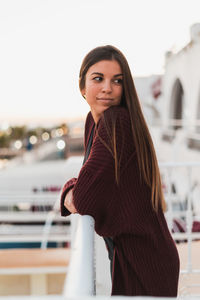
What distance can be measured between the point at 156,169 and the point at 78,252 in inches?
16.1

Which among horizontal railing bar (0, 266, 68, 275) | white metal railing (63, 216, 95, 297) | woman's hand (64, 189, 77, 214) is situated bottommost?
horizontal railing bar (0, 266, 68, 275)

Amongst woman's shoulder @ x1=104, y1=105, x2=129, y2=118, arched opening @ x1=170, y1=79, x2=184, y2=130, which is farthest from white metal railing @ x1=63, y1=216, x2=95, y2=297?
arched opening @ x1=170, y1=79, x2=184, y2=130

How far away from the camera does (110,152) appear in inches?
40.8

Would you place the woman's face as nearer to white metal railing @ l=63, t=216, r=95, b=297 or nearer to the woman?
the woman

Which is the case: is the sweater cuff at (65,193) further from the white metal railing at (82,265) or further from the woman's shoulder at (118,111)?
the woman's shoulder at (118,111)

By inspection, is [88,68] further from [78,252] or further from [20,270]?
[20,270]

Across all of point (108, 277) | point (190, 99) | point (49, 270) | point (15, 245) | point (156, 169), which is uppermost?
point (190, 99)

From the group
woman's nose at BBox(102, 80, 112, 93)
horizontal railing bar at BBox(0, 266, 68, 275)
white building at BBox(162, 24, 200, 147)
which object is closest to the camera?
woman's nose at BBox(102, 80, 112, 93)

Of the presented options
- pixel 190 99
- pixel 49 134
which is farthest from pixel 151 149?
pixel 49 134

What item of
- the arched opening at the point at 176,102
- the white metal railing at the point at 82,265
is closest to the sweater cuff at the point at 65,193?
the white metal railing at the point at 82,265

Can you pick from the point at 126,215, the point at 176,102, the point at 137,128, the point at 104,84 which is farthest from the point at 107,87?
the point at 176,102

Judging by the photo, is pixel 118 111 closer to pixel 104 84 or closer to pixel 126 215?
pixel 104 84

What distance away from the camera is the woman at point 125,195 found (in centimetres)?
104

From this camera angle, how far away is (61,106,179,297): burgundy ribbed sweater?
1.04 meters
